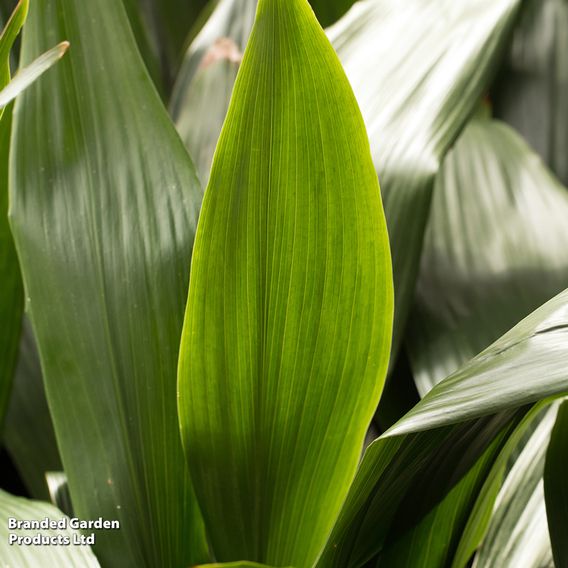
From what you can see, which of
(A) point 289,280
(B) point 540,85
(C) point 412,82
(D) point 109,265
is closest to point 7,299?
(D) point 109,265

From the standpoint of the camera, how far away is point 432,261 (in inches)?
25.1

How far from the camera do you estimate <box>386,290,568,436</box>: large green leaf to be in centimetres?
29

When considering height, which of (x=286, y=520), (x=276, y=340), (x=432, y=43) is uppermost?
(x=432, y=43)

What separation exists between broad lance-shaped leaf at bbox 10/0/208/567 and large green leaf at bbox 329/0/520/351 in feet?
0.52

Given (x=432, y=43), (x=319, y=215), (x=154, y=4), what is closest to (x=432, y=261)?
(x=432, y=43)

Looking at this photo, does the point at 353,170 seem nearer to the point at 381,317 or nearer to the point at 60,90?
the point at 381,317

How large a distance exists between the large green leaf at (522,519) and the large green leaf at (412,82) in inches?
4.7

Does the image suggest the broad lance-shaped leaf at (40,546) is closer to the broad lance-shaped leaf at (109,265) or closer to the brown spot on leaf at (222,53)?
the broad lance-shaped leaf at (109,265)

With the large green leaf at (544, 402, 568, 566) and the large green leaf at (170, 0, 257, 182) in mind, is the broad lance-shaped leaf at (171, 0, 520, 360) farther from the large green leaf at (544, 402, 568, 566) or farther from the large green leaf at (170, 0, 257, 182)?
the large green leaf at (544, 402, 568, 566)

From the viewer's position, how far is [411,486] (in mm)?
414

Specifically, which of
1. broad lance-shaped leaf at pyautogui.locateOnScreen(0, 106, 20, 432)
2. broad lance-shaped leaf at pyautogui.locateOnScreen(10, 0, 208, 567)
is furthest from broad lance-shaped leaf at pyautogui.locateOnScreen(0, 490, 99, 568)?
broad lance-shaped leaf at pyautogui.locateOnScreen(0, 106, 20, 432)

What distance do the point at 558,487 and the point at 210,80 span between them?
1.48ft

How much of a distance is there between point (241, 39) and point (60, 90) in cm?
32

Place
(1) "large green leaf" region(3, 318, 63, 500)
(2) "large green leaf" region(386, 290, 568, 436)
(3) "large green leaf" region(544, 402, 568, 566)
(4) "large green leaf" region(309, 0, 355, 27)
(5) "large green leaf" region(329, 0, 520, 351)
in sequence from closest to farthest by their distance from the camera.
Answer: (2) "large green leaf" region(386, 290, 568, 436)
(3) "large green leaf" region(544, 402, 568, 566)
(5) "large green leaf" region(329, 0, 520, 351)
(1) "large green leaf" region(3, 318, 63, 500)
(4) "large green leaf" region(309, 0, 355, 27)
